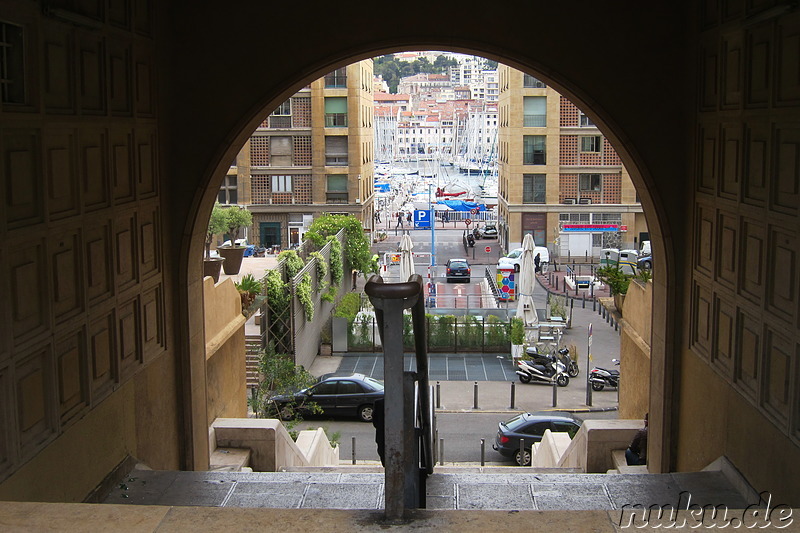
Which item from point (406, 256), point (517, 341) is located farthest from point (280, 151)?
point (517, 341)

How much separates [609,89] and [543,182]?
4021 cm

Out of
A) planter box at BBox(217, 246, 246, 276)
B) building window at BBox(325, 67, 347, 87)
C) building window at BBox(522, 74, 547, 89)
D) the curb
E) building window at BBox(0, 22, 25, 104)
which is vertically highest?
building window at BBox(325, 67, 347, 87)

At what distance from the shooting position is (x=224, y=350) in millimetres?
→ 12367

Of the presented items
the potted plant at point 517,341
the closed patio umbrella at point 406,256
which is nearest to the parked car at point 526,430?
the potted plant at point 517,341

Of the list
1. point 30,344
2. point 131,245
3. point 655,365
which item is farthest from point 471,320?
point 30,344

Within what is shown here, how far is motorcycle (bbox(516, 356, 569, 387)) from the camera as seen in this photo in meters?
25.0

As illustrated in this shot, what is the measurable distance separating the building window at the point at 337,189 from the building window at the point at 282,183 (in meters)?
2.10

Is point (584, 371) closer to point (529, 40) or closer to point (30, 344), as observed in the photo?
point (529, 40)

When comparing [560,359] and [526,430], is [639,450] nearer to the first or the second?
[526,430]

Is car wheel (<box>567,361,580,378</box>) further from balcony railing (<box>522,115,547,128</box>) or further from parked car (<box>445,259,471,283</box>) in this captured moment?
balcony railing (<box>522,115,547,128</box>)

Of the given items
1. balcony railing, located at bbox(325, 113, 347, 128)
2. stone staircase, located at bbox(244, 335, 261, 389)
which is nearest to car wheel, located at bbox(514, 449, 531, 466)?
stone staircase, located at bbox(244, 335, 261, 389)

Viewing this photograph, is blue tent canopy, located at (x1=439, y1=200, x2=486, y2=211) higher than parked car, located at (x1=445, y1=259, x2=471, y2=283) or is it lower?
higher

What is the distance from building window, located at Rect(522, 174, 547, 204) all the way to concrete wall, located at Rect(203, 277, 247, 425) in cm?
3736

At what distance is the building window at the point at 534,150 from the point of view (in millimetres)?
48281
